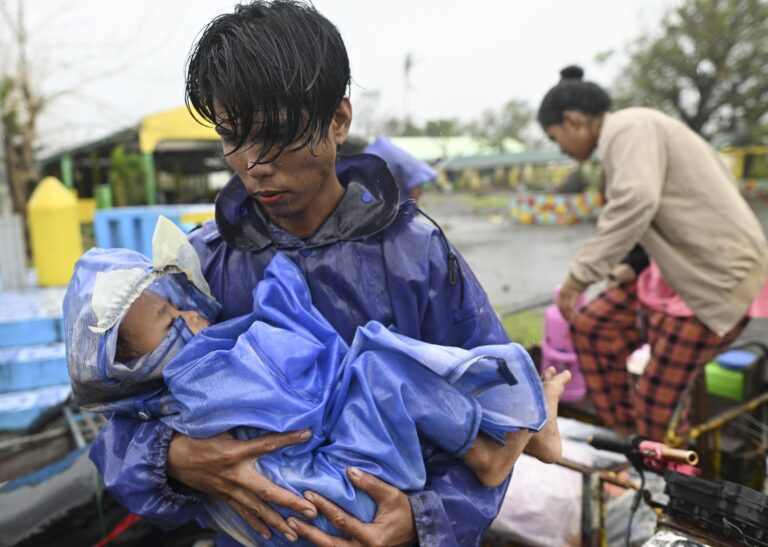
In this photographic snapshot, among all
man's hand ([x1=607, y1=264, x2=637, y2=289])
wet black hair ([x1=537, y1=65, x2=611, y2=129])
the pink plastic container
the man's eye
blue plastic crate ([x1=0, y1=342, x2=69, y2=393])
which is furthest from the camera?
blue plastic crate ([x1=0, y1=342, x2=69, y2=393])

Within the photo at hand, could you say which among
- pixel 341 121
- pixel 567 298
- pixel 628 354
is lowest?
pixel 628 354

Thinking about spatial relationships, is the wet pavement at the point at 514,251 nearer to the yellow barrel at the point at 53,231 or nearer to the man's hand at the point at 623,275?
the man's hand at the point at 623,275

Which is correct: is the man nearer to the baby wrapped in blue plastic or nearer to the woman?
the baby wrapped in blue plastic

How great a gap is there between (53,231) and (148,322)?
607 cm

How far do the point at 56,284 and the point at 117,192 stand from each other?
7367 millimetres

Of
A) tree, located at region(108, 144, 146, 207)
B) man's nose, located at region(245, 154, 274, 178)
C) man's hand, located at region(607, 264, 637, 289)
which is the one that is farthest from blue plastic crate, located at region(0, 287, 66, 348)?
tree, located at region(108, 144, 146, 207)

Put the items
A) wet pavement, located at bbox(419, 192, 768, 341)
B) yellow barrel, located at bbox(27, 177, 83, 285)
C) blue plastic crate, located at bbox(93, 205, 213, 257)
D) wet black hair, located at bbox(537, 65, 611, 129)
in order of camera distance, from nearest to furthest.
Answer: wet black hair, located at bbox(537, 65, 611, 129) → blue plastic crate, located at bbox(93, 205, 213, 257) → yellow barrel, located at bbox(27, 177, 83, 285) → wet pavement, located at bbox(419, 192, 768, 341)

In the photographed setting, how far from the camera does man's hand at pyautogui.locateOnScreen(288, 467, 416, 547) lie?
1097 millimetres

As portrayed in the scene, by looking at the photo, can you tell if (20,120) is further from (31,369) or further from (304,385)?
(304,385)

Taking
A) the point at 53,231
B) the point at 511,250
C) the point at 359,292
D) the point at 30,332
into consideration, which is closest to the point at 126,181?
the point at 53,231

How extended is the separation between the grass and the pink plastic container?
33 centimetres

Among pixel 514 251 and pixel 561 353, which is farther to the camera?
pixel 514 251

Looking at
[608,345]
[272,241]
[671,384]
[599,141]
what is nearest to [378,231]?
[272,241]

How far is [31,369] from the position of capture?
493 centimetres
